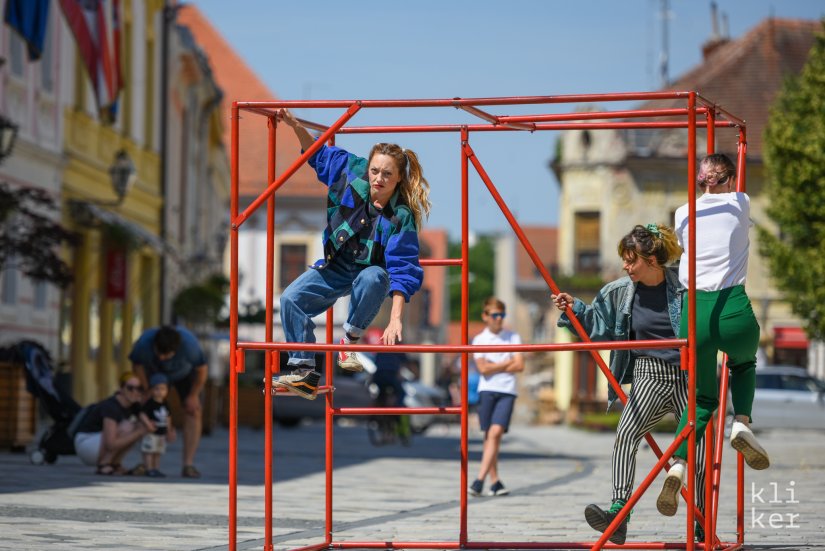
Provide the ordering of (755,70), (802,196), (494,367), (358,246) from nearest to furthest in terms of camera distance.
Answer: (358,246)
(494,367)
(802,196)
(755,70)

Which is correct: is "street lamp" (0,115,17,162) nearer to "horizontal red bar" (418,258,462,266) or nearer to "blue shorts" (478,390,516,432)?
"blue shorts" (478,390,516,432)

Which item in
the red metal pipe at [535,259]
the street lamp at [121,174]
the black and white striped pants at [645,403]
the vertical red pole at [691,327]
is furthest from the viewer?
the street lamp at [121,174]

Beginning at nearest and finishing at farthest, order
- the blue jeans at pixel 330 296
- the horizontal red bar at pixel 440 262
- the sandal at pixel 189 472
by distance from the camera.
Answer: the blue jeans at pixel 330 296 < the horizontal red bar at pixel 440 262 < the sandal at pixel 189 472

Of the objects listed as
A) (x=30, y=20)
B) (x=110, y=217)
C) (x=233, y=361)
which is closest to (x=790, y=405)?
(x=110, y=217)

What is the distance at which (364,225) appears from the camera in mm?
8125

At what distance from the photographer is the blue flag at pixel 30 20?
73.6ft

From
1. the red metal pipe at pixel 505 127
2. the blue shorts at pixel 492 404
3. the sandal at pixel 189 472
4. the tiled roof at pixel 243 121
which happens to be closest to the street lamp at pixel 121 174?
the sandal at pixel 189 472

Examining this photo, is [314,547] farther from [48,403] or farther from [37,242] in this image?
[37,242]

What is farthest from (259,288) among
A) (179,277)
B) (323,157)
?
(323,157)

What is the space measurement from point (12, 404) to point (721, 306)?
36.7 ft

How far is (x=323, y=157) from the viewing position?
332 inches

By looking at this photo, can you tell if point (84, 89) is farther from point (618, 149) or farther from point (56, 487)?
Answer: point (618, 149)

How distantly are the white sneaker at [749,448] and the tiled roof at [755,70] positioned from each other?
47847 mm

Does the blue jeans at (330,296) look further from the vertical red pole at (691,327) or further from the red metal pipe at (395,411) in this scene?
the vertical red pole at (691,327)
